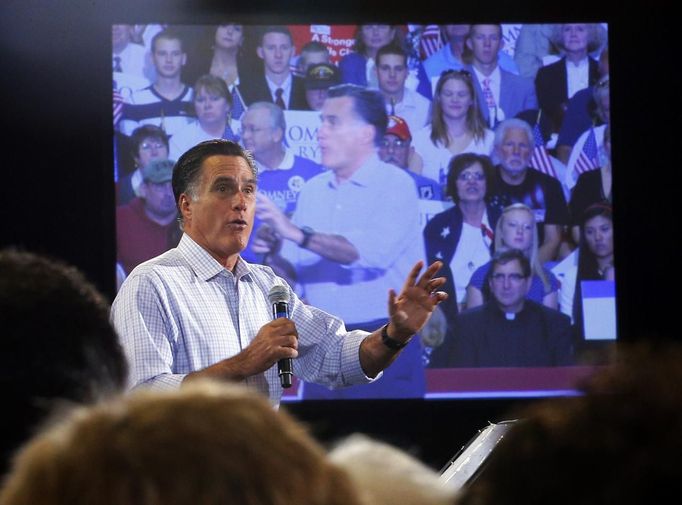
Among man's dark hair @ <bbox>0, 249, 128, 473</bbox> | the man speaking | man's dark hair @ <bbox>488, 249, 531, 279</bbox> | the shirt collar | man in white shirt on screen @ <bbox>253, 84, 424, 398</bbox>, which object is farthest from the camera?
man's dark hair @ <bbox>488, 249, 531, 279</bbox>

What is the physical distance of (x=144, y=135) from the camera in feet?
14.9

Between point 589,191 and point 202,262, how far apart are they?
2.31m

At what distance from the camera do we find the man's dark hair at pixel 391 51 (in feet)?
15.3

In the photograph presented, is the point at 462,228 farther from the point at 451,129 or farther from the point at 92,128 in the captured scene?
the point at 92,128

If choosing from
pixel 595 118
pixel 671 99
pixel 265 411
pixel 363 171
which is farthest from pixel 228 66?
pixel 265 411

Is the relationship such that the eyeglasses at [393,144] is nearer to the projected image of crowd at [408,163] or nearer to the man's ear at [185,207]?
the projected image of crowd at [408,163]

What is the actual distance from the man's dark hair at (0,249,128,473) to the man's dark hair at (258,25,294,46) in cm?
389

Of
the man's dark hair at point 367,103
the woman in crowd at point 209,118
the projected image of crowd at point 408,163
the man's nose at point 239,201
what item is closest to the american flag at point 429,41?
the projected image of crowd at point 408,163

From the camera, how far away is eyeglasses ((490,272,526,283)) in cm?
461

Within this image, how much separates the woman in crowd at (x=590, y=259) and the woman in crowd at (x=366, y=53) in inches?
44.9

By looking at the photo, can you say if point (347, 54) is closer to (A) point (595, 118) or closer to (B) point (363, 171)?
(B) point (363, 171)

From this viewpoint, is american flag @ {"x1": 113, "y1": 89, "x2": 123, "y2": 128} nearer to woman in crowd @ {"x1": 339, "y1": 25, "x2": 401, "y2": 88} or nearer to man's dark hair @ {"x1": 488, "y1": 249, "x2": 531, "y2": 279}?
woman in crowd @ {"x1": 339, "y1": 25, "x2": 401, "y2": 88}

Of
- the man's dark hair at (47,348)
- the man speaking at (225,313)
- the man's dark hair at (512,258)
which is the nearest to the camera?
the man's dark hair at (47,348)

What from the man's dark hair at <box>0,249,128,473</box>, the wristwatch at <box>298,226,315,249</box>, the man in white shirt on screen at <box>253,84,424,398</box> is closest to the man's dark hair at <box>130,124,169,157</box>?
the man in white shirt on screen at <box>253,84,424,398</box>
